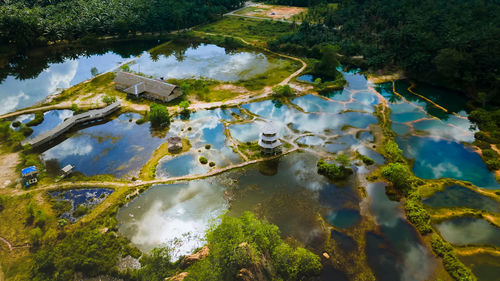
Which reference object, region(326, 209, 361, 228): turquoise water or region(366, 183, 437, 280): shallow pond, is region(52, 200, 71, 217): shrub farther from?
region(366, 183, 437, 280): shallow pond

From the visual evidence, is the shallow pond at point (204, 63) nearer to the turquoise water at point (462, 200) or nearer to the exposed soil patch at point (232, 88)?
the exposed soil patch at point (232, 88)

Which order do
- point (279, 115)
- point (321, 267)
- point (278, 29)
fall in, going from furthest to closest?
point (278, 29), point (279, 115), point (321, 267)

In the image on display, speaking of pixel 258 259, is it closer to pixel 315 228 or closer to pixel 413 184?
pixel 315 228

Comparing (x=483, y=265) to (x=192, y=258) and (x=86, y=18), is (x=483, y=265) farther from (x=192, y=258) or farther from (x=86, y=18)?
(x=86, y=18)

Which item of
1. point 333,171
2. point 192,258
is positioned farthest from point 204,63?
point 192,258

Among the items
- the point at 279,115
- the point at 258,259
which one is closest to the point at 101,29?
the point at 279,115

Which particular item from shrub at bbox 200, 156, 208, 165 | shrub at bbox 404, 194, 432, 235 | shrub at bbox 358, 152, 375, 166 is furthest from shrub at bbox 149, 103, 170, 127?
shrub at bbox 404, 194, 432, 235

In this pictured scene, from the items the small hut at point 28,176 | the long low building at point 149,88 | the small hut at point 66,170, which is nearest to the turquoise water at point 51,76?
the long low building at point 149,88
